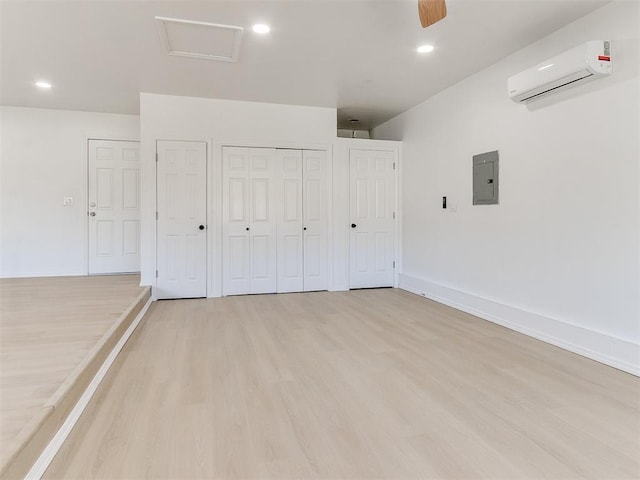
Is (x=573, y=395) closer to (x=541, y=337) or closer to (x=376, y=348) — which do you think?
(x=541, y=337)

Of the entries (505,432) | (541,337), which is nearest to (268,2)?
(505,432)

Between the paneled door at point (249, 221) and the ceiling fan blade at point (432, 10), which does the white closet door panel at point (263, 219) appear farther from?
the ceiling fan blade at point (432, 10)

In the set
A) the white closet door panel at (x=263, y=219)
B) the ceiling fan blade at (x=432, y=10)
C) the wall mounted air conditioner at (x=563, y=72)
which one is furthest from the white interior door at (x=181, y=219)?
the wall mounted air conditioner at (x=563, y=72)

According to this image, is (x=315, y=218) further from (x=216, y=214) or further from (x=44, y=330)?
(x=44, y=330)

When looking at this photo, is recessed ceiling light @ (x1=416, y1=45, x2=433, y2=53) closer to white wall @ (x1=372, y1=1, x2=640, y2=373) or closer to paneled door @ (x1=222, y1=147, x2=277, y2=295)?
white wall @ (x1=372, y1=1, x2=640, y2=373)

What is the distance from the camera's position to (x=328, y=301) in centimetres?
471

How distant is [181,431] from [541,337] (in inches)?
116

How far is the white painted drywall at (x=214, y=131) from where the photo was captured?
15.4ft

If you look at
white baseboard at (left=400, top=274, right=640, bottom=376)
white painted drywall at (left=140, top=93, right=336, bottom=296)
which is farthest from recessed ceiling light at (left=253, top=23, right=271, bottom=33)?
white baseboard at (left=400, top=274, right=640, bottom=376)

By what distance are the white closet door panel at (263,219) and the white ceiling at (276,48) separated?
31.8 inches

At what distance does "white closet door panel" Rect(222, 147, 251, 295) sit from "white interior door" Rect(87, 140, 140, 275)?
1.86 metres

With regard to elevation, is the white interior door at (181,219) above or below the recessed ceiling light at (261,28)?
below

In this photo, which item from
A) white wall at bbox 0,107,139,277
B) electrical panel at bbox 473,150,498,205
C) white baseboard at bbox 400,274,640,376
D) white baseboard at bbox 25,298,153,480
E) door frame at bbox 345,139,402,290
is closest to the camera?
white baseboard at bbox 25,298,153,480

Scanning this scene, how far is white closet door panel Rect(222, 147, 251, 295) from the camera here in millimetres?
4949
